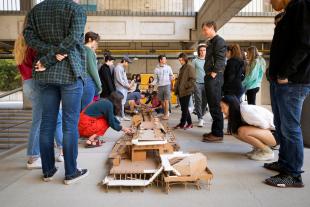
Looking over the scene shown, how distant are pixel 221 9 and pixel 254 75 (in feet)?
10.4

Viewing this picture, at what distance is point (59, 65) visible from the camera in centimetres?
285

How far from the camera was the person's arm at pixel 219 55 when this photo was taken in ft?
16.0

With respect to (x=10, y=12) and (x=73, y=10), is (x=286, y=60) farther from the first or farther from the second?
(x=10, y=12)

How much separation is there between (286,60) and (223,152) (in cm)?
173

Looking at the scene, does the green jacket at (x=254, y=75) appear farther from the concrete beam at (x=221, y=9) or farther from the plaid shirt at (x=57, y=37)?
the plaid shirt at (x=57, y=37)

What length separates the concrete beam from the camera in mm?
7688

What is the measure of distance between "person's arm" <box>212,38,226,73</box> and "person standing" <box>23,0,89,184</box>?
2.42 meters

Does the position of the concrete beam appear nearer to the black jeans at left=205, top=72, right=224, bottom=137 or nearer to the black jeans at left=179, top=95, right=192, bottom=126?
the black jeans at left=179, top=95, right=192, bottom=126

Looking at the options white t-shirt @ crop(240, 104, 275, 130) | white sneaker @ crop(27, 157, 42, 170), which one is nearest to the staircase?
white sneaker @ crop(27, 157, 42, 170)

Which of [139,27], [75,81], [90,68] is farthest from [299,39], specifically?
[139,27]

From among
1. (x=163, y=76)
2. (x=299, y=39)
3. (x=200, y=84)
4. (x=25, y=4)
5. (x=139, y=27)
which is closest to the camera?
(x=299, y=39)

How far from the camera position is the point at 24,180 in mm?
3088

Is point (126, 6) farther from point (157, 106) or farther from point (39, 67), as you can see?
point (39, 67)

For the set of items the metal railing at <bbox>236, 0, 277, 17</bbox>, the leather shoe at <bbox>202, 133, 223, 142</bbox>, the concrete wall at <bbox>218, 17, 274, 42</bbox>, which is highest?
the metal railing at <bbox>236, 0, 277, 17</bbox>
